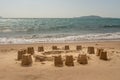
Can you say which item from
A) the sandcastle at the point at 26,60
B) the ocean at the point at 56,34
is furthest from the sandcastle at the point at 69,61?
the ocean at the point at 56,34

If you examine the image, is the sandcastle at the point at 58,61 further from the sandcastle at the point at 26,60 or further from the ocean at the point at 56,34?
the ocean at the point at 56,34

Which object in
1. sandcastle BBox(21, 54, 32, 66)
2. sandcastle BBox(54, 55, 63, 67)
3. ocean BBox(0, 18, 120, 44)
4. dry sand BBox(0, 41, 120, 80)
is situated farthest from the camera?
ocean BBox(0, 18, 120, 44)

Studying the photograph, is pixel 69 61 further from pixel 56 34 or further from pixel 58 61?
pixel 56 34

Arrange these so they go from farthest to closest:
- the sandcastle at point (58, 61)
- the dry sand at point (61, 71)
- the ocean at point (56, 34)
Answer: the ocean at point (56, 34) < the sandcastle at point (58, 61) < the dry sand at point (61, 71)

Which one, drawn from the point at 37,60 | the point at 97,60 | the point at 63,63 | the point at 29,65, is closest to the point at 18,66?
the point at 29,65

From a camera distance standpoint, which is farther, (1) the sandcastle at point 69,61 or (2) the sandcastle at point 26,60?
(2) the sandcastle at point 26,60

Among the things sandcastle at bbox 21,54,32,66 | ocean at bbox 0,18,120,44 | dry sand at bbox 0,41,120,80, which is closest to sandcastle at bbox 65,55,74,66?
dry sand at bbox 0,41,120,80

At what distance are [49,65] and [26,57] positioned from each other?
0.87 m

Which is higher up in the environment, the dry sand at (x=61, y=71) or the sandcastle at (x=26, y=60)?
the sandcastle at (x=26, y=60)

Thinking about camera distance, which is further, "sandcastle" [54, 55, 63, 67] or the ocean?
the ocean

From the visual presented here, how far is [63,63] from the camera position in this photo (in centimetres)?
827

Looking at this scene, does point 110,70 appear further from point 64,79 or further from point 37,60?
point 37,60

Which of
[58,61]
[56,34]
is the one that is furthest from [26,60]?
[56,34]

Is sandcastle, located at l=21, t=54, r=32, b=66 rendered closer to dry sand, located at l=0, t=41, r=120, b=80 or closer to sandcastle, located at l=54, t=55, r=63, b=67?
dry sand, located at l=0, t=41, r=120, b=80
